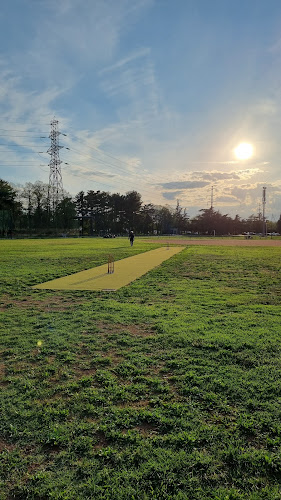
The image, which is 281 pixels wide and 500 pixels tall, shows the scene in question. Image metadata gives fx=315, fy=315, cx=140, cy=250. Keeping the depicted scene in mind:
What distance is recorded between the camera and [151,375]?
Result: 13.2ft

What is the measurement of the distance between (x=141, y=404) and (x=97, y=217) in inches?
3613

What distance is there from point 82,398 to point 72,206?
82.9m

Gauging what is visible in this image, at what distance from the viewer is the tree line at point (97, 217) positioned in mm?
75938

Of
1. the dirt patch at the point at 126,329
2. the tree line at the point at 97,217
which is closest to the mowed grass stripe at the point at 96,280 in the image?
the dirt patch at the point at 126,329

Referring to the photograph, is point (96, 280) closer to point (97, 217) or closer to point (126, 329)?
point (126, 329)

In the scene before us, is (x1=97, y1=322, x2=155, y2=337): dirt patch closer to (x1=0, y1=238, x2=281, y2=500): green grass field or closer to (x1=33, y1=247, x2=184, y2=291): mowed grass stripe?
(x1=0, y1=238, x2=281, y2=500): green grass field

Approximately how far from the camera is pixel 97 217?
93562 millimetres

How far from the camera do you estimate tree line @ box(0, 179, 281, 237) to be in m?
75.9

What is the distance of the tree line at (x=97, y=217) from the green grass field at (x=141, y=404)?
66133 millimetres

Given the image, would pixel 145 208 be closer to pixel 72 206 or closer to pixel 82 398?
pixel 72 206

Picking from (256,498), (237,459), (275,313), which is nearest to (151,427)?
(237,459)

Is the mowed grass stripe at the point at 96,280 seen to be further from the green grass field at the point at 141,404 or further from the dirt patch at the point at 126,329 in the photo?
the dirt patch at the point at 126,329

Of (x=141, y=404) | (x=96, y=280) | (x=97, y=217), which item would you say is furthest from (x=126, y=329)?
(x=97, y=217)

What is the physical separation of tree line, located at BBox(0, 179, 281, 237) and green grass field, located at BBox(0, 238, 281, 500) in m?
66.1
